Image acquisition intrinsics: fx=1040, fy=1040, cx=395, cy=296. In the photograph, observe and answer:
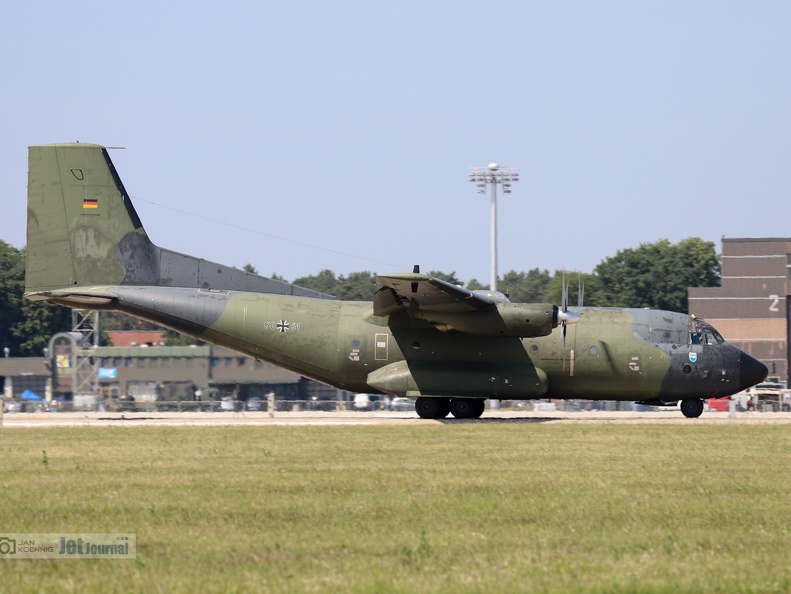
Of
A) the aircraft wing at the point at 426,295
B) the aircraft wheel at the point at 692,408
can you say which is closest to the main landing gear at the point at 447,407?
the aircraft wing at the point at 426,295

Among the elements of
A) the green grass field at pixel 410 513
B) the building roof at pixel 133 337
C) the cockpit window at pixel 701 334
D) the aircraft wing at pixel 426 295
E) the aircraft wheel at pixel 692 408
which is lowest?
the green grass field at pixel 410 513

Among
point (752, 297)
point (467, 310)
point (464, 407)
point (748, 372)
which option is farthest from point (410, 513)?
point (752, 297)

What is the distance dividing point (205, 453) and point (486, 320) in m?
10.7

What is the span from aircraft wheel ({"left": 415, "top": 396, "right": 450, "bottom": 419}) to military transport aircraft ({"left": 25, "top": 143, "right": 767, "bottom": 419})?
0.03 metres

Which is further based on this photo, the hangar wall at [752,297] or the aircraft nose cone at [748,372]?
the hangar wall at [752,297]

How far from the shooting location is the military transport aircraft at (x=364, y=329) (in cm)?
3047

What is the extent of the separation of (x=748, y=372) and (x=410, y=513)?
813 inches

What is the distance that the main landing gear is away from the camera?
104 ft

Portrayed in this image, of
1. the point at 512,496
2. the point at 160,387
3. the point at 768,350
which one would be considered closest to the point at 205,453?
the point at 512,496

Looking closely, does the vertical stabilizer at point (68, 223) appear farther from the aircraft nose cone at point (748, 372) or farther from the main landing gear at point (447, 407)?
the aircraft nose cone at point (748, 372)

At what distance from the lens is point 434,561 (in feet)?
35.2

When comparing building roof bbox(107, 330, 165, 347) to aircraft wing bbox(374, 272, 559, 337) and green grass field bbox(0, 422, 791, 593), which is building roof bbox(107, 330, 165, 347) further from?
green grass field bbox(0, 422, 791, 593)

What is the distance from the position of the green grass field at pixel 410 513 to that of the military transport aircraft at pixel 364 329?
6.02 meters

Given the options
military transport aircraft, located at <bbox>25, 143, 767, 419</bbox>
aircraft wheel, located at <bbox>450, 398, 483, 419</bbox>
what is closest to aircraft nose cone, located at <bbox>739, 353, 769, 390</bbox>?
military transport aircraft, located at <bbox>25, 143, 767, 419</bbox>
